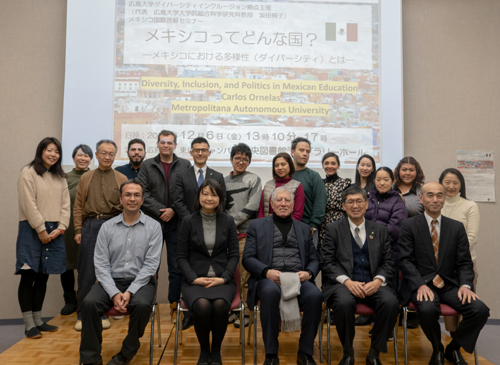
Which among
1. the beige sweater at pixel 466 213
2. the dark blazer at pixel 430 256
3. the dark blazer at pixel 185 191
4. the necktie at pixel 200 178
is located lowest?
the dark blazer at pixel 430 256

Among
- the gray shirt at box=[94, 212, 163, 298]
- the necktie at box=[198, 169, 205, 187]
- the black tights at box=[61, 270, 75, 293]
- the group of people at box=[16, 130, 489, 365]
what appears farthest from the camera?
the black tights at box=[61, 270, 75, 293]

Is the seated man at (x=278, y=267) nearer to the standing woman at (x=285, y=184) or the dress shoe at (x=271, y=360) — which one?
the dress shoe at (x=271, y=360)

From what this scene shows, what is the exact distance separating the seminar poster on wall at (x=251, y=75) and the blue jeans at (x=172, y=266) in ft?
3.08

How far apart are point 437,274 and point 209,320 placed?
5.23 ft

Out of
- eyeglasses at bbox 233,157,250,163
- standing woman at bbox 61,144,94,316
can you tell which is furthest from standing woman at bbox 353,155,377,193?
standing woman at bbox 61,144,94,316

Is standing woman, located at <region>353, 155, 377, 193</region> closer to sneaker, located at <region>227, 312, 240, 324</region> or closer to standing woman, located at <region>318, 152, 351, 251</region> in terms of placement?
standing woman, located at <region>318, 152, 351, 251</region>

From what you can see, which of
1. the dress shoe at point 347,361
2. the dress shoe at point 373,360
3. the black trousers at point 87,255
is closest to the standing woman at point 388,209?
the dress shoe at point 373,360

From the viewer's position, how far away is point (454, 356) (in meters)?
2.46

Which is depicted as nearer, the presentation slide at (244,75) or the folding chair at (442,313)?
the folding chair at (442,313)

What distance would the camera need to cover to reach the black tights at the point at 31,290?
2977 millimetres

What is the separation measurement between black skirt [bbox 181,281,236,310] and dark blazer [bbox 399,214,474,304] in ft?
3.94

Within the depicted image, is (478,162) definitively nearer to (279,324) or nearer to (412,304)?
(412,304)

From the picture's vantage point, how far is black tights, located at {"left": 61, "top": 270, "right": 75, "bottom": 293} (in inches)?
142

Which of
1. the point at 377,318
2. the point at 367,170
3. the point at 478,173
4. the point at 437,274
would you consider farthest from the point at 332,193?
the point at 478,173
